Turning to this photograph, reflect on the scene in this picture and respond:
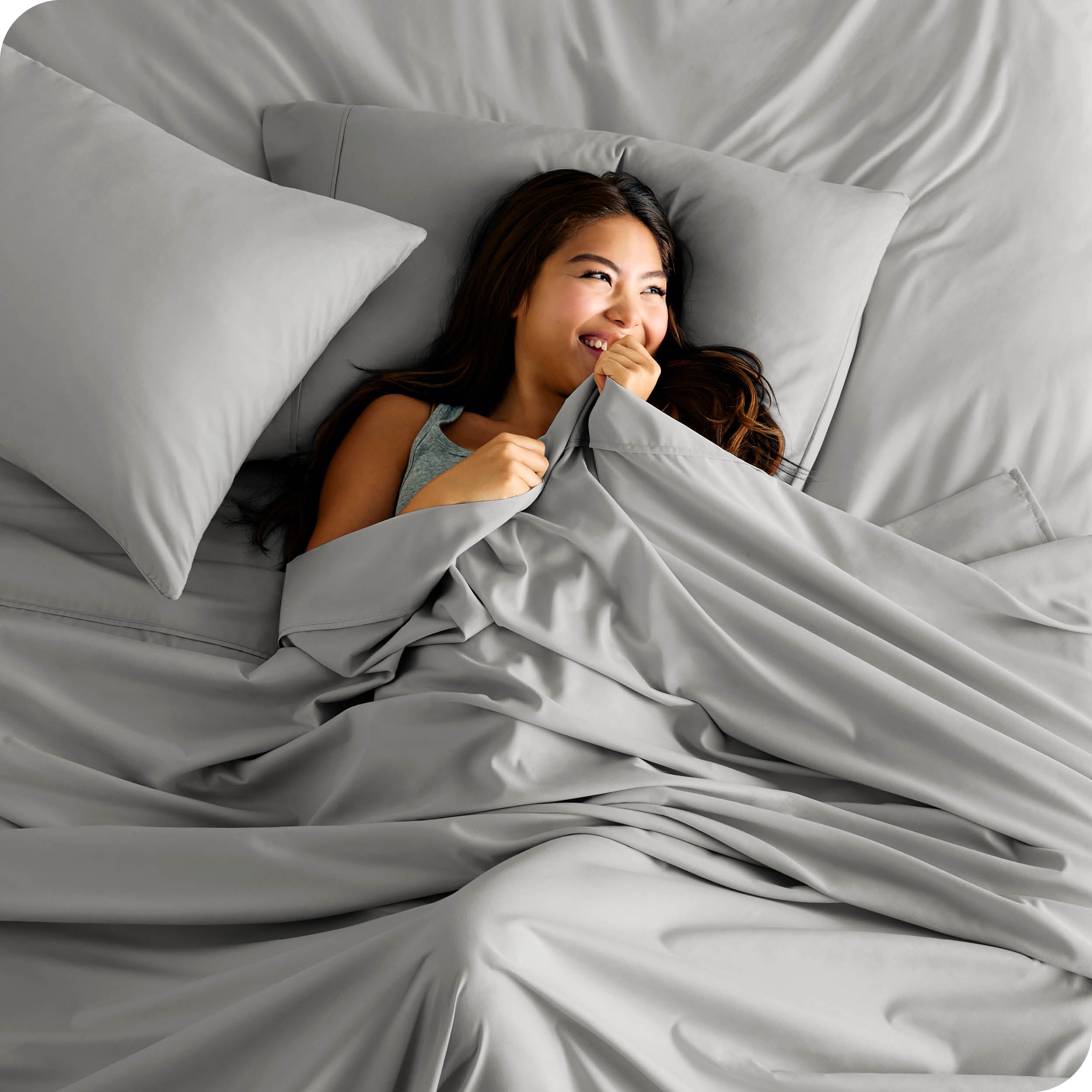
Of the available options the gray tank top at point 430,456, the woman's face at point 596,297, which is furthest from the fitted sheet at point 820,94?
the gray tank top at point 430,456

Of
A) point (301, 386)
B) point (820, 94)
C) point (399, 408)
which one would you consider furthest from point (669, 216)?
point (301, 386)

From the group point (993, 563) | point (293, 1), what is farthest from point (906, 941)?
point (293, 1)

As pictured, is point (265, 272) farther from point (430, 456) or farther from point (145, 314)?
point (430, 456)

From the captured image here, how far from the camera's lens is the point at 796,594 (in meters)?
1.16

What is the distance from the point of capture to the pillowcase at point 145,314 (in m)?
1.27

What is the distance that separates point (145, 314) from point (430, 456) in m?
0.40

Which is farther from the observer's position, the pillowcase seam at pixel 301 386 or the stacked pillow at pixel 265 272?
the pillowcase seam at pixel 301 386

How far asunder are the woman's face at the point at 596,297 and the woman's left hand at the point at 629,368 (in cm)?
7

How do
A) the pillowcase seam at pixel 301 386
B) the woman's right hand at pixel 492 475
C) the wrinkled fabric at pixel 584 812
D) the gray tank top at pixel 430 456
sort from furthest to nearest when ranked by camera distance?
the pillowcase seam at pixel 301 386 < the gray tank top at pixel 430 456 < the woman's right hand at pixel 492 475 < the wrinkled fabric at pixel 584 812

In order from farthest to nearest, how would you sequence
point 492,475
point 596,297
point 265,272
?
point 596,297 → point 265,272 → point 492,475

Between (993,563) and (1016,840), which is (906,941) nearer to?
(1016,840)

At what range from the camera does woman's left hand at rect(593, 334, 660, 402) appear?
4.28 ft

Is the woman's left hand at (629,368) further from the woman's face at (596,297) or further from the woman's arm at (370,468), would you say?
the woman's arm at (370,468)

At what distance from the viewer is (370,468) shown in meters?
1.45
